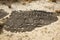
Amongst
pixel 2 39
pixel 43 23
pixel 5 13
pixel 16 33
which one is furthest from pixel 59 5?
pixel 2 39

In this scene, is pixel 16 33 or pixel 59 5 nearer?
pixel 16 33

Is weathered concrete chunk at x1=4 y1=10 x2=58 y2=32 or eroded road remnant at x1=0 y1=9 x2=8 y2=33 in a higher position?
eroded road remnant at x1=0 y1=9 x2=8 y2=33

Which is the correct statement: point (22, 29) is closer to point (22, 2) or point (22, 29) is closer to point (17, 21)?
Answer: point (17, 21)

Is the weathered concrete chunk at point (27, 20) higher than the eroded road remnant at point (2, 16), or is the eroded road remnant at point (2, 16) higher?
the eroded road remnant at point (2, 16)

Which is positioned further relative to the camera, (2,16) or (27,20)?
(2,16)

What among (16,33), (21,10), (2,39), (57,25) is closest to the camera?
(2,39)

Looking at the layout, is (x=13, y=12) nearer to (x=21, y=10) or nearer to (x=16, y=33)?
(x=21, y=10)

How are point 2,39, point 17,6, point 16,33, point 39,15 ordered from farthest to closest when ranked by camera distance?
point 17,6, point 39,15, point 16,33, point 2,39
